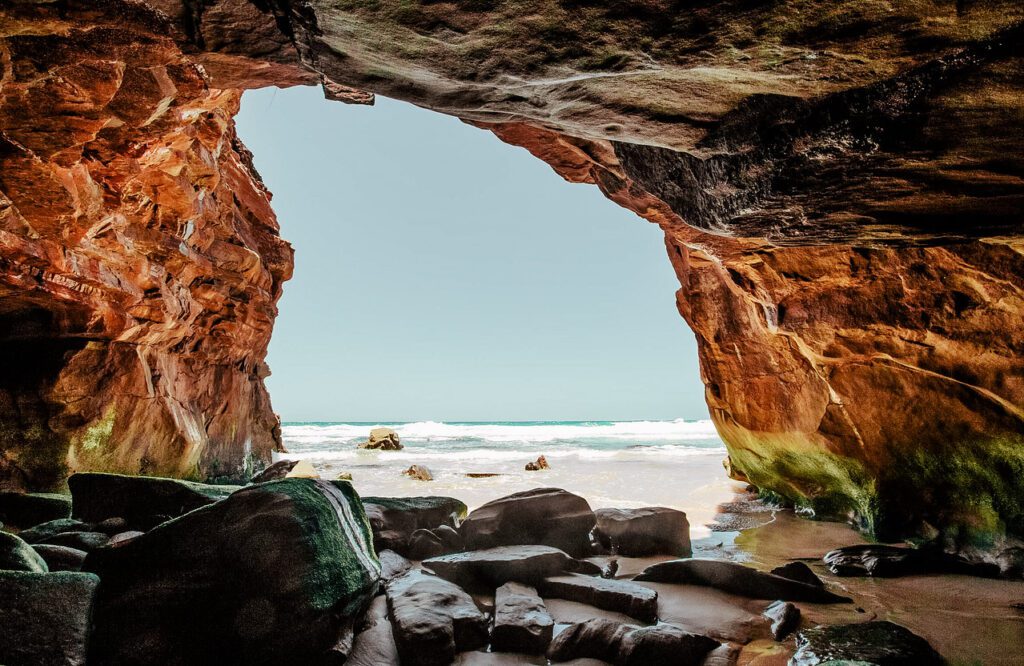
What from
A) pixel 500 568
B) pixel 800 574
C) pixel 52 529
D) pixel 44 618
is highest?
pixel 44 618

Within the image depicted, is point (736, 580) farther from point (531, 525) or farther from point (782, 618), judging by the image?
point (531, 525)

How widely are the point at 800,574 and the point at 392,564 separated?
382 centimetres

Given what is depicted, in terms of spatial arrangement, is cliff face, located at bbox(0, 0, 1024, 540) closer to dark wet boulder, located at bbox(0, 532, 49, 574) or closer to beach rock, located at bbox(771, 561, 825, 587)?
beach rock, located at bbox(771, 561, 825, 587)

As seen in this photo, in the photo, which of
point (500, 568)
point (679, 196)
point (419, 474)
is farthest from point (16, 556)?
point (419, 474)

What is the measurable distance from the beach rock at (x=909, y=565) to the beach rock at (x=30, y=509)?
909cm

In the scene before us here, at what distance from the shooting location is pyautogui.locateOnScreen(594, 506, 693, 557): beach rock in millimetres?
5566

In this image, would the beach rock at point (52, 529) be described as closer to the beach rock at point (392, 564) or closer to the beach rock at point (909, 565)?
the beach rock at point (392, 564)

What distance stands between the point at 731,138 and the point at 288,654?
3864 mm

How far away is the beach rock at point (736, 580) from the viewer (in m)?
3.93

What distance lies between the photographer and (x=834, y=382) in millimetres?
5992

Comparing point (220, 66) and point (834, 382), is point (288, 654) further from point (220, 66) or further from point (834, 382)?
point (834, 382)

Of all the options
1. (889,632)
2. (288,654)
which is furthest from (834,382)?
(288,654)

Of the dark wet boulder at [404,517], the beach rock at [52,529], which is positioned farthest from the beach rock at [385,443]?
the beach rock at [52,529]

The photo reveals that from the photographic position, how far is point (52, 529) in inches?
185
